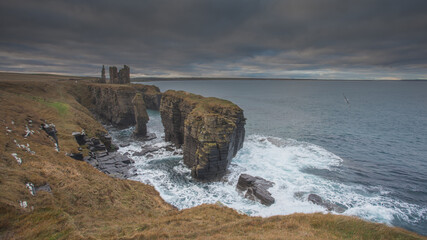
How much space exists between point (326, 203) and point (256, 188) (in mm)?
9154

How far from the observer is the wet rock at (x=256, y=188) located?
26.4 metres

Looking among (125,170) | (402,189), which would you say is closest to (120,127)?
(125,170)

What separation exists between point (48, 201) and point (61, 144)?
20.9 m

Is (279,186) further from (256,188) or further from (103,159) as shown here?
(103,159)

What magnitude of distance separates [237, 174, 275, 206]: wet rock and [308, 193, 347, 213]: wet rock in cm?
543

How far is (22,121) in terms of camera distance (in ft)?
82.0

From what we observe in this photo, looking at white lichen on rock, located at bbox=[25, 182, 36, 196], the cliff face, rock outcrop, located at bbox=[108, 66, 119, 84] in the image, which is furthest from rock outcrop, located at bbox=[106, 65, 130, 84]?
white lichen on rock, located at bbox=[25, 182, 36, 196]

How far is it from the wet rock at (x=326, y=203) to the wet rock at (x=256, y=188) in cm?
543

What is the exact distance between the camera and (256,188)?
28172 mm

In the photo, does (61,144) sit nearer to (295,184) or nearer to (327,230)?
(327,230)

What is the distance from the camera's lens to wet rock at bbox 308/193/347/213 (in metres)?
24.5

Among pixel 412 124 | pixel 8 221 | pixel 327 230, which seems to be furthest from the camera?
pixel 412 124

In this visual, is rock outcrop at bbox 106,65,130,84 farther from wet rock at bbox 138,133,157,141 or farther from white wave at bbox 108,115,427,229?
white wave at bbox 108,115,427,229

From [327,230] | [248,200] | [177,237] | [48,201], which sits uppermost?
[48,201]
